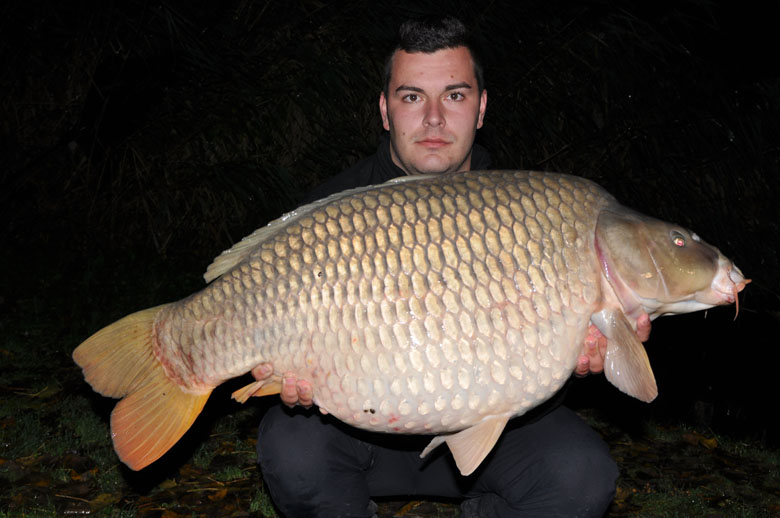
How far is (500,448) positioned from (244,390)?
0.64 meters

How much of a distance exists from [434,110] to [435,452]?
894mm

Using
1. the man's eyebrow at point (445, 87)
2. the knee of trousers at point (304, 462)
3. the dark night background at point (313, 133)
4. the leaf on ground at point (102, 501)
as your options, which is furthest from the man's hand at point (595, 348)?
the dark night background at point (313, 133)

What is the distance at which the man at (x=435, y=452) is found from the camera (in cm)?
164

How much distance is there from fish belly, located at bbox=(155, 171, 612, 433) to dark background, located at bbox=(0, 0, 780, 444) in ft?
5.80

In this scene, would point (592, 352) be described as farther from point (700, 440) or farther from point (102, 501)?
point (700, 440)

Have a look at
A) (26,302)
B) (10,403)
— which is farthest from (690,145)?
(26,302)

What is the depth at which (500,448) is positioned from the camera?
68.5 inches

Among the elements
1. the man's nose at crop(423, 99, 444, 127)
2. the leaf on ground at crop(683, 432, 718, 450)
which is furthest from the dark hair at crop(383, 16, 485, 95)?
the leaf on ground at crop(683, 432, 718, 450)

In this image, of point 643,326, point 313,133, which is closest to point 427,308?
point 643,326

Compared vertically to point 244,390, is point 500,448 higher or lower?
lower

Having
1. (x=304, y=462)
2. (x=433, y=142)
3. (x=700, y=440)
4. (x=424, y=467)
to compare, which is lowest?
(x=700, y=440)

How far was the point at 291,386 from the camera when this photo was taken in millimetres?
1455

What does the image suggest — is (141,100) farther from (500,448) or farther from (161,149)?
(500,448)

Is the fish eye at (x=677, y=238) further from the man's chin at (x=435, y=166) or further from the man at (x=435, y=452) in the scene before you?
the man's chin at (x=435, y=166)
